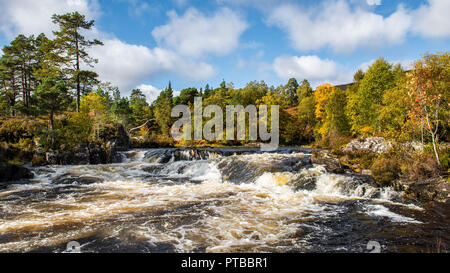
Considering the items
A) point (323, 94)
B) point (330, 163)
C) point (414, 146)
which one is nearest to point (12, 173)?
point (330, 163)

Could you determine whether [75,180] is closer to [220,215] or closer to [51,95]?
[51,95]

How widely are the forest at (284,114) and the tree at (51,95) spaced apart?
7 centimetres

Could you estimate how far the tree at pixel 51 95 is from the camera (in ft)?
65.9

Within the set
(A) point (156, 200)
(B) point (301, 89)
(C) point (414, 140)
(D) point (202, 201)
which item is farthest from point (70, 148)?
(B) point (301, 89)

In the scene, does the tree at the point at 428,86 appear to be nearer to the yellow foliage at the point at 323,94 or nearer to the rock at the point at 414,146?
the rock at the point at 414,146

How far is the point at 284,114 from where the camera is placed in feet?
152

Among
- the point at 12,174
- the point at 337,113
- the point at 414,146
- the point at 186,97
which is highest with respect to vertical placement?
the point at 186,97

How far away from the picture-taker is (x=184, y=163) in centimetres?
1881

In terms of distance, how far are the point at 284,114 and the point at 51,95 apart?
38236 millimetres

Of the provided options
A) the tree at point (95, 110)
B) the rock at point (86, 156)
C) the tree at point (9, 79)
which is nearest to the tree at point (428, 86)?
the rock at point (86, 156)

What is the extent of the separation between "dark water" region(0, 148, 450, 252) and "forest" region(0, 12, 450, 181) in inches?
163

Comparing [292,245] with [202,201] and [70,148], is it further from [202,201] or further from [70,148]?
[70,148]

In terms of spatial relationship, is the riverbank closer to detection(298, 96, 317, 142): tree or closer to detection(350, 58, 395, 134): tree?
detection(350, 58, 395, 134): tree
